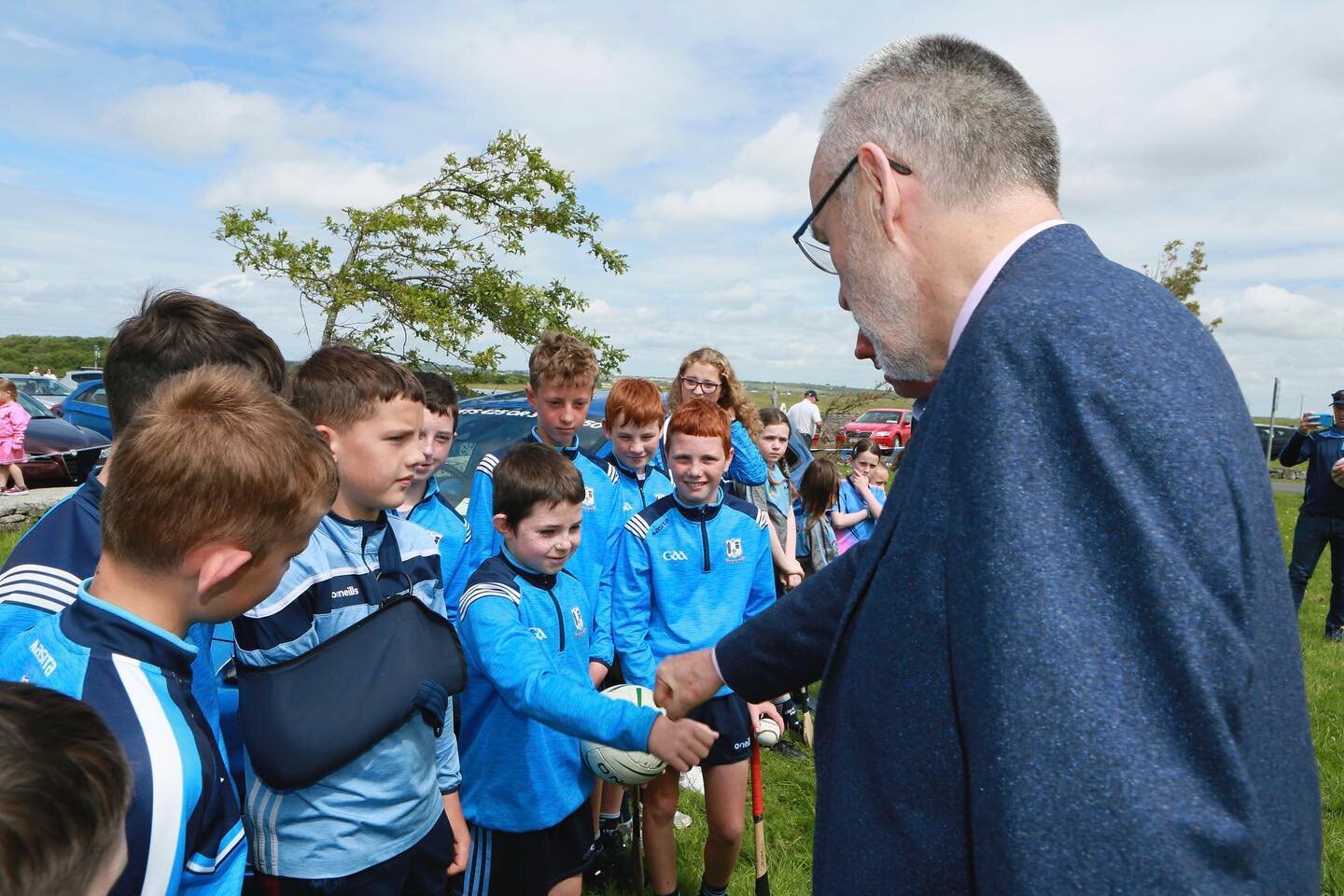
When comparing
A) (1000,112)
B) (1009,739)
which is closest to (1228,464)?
(1009,739)

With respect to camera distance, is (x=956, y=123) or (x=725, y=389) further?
(x=725, y=389)

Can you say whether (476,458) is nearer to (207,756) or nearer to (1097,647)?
(207,756)

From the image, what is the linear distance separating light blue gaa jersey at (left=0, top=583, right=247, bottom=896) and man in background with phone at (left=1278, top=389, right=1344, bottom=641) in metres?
9.68

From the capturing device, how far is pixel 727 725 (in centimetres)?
346

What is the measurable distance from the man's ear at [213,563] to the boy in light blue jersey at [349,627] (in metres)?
0.58

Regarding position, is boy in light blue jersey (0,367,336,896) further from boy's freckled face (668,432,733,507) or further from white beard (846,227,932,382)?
boy's freckled face (668,432,733,507)

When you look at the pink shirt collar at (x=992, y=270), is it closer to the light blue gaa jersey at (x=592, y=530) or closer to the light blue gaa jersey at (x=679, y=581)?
the light blue gaa jersey at (x=592, y=530)

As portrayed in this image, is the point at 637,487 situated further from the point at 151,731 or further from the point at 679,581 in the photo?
the point at 151,731

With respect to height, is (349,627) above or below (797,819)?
above

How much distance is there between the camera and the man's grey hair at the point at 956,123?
56.3 inches

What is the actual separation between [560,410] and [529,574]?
1.44 m

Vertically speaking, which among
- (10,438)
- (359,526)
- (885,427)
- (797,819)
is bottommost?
(797,819)

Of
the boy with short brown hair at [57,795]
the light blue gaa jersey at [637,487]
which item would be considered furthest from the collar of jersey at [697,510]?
the boy with short brown hair at [57,795]

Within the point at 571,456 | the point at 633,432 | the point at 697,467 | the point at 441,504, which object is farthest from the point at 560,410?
the point at 697,467
